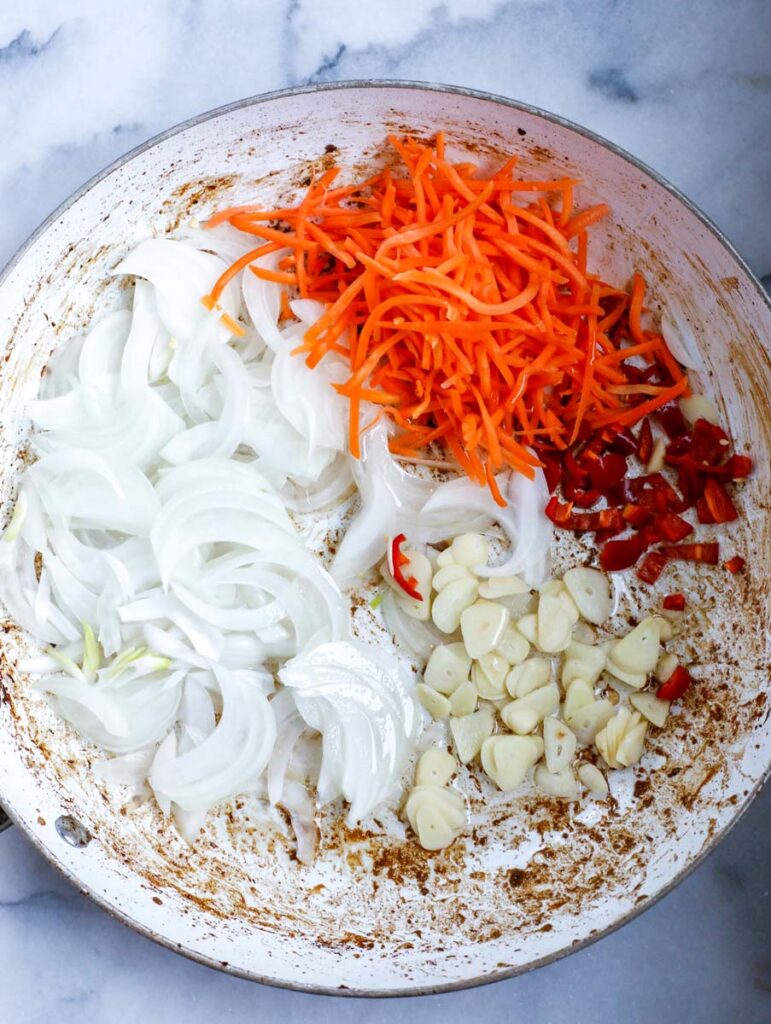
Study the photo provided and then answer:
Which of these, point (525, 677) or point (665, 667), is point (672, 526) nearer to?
point (665, 667)

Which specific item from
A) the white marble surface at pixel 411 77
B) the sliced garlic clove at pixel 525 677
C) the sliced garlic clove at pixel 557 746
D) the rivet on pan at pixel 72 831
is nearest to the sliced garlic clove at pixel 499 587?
the sliced garlic clove at pixel 525 677

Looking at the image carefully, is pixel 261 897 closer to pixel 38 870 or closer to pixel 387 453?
pixel 38 870

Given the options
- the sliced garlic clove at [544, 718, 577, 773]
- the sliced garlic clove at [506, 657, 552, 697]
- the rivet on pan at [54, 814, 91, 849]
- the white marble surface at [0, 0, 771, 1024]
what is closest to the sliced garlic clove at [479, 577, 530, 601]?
the sliced garlic clove at [506, 657, 552, 697]

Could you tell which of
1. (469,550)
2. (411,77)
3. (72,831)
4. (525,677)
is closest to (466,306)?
(469,550)

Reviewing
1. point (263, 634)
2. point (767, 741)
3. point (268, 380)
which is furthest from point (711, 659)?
point (268, 380)

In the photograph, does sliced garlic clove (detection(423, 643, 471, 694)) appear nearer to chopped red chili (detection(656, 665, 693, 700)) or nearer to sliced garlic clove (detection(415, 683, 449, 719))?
sliced garlic clove (detection(415, 683, 449, 719))

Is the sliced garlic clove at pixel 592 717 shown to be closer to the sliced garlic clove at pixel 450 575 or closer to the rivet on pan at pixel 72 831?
the sliced garlic clove at pixel 450 575
